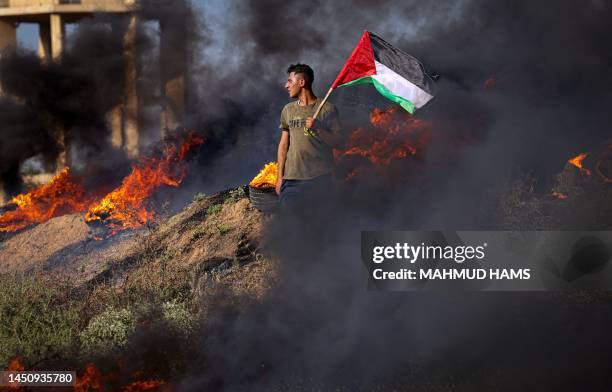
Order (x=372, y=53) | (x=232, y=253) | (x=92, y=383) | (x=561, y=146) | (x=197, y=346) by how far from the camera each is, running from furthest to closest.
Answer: (x=561, y=146) → (x=232, y=253) → (x=372, y=53) → (x=197, y=346) → (x=92, y=383)

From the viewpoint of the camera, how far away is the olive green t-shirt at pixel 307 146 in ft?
23.1

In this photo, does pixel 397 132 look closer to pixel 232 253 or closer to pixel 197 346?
pixel 232 253

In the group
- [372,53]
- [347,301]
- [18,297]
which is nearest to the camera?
[347,301]

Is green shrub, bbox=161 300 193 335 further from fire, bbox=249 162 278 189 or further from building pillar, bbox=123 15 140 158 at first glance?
building pillar, bbox=123 15 140 158

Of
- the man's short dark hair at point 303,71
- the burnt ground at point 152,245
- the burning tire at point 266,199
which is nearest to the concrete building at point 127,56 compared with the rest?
the burnt ground at point 152,245

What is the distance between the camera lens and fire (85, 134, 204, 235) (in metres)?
12.4

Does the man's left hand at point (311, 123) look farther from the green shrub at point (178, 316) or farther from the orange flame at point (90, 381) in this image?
the orange flame at point (90, 381)

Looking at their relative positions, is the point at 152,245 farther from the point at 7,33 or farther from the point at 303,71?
the point at 7,33

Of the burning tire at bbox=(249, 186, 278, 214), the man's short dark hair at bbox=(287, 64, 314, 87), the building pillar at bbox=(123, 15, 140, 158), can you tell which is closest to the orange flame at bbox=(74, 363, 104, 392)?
the man's short dark hair at bbox=(287, 64, 314, 87)

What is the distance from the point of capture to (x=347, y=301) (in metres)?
6.57

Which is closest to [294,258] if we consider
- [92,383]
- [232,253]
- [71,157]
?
[232,253]

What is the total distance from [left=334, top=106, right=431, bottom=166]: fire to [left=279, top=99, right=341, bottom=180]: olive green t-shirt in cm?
193

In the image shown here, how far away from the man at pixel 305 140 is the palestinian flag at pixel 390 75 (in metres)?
0.35

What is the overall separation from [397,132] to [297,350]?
4.21 m
